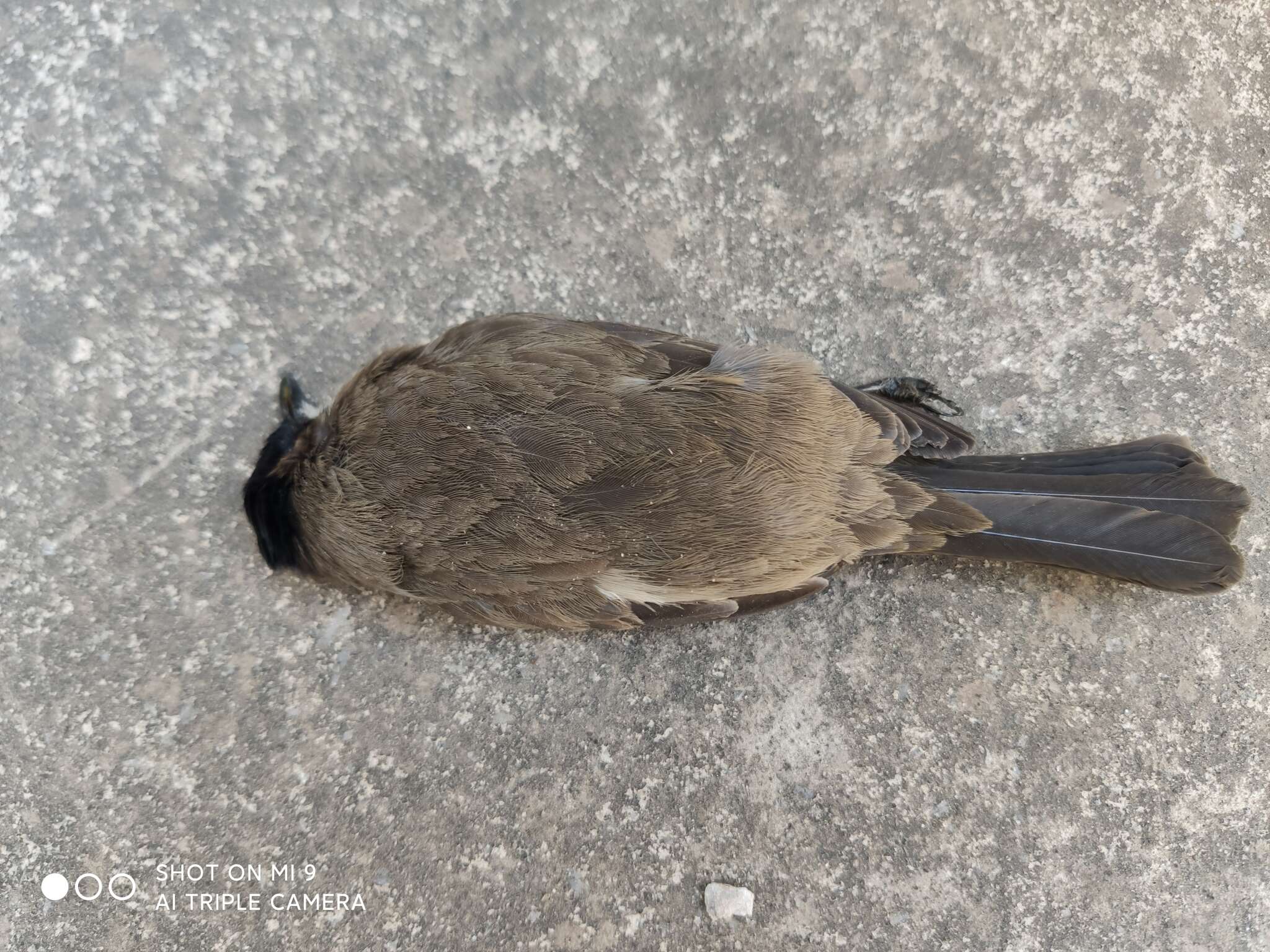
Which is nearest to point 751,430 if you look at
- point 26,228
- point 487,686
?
point 487,686

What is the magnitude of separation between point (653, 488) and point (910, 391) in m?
0.80

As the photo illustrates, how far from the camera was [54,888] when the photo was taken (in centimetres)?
192

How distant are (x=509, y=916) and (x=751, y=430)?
1.41 m

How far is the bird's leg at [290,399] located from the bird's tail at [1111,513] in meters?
1.62

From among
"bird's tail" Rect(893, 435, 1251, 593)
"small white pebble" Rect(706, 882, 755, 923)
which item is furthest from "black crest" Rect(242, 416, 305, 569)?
"bird's tail" Rect(893, 435, 1251, 593)

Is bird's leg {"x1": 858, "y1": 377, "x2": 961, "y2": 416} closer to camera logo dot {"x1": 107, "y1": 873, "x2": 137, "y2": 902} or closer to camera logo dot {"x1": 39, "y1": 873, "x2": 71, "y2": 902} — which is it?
camera logo dot {"x1": 107, "y1": 873, "x2": 137, "y2": 902}

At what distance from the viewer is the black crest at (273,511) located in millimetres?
1838

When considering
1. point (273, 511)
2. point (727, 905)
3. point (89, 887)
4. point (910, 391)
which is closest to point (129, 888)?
point (89, 887)

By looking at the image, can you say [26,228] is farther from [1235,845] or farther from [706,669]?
[1235,845]

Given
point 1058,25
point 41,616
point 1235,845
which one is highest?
point 1058,25

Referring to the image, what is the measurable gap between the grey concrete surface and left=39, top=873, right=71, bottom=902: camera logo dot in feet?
0.14

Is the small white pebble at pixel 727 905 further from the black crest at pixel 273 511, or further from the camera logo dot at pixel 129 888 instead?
the camera logo dot at pixel 129 888

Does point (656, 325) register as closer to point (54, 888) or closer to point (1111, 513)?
point (1111, 513)

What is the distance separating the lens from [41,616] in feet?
6.53
